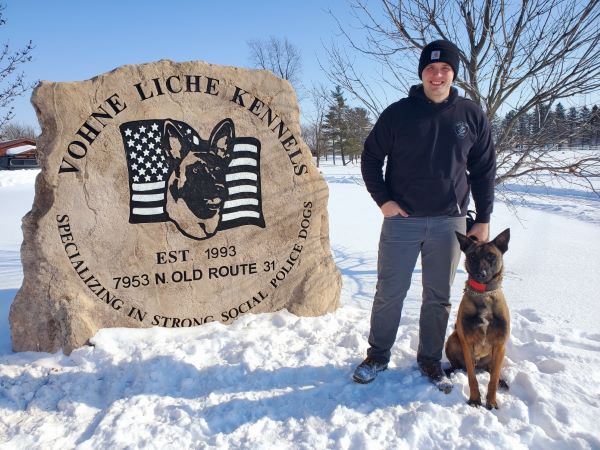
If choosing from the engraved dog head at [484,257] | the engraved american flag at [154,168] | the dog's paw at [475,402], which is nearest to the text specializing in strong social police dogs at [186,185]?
the engraved american flag at [154,168]

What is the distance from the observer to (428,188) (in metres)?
2.55

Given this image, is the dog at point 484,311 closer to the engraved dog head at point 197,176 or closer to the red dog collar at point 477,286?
the red dog collar at point 477,286

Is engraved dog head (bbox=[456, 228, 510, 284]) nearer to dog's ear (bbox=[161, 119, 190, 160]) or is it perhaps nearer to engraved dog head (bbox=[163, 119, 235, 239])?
engraved dog head (bbox=[163, 119, 235, 239])

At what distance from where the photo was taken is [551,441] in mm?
2180

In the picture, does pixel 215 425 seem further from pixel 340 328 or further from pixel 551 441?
pixel 551 441

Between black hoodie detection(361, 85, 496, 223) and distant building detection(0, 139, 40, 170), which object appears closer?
black hoodie detection(361, 85, 496, 223)

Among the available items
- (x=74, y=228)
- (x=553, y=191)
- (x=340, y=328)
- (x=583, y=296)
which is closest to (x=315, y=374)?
(x=340, y=328)

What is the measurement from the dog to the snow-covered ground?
0.21 metres

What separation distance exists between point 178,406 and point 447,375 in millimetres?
1798

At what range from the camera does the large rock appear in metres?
3.29

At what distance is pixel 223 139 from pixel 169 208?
2.55 feet

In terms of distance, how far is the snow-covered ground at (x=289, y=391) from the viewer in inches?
89.7

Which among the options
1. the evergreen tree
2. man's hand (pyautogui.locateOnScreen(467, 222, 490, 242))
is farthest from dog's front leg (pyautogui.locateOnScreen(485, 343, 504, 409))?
the evergreen tree

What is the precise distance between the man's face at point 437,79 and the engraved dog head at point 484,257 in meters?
0.87
